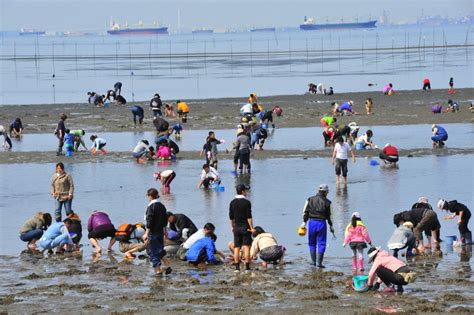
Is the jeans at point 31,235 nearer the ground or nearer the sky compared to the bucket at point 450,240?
nearer the sky

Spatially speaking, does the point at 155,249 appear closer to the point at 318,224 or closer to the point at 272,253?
the point at 272,253

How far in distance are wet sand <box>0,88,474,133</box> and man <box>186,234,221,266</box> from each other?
28211mm

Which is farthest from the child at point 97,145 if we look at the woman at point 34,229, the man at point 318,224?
the man at point 318,224

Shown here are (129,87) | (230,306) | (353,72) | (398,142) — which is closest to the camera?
(230,306)

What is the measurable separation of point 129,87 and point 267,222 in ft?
206

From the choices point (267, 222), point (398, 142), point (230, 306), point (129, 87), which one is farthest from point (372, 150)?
point (129, 87)

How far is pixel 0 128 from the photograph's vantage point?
42312 millimetres

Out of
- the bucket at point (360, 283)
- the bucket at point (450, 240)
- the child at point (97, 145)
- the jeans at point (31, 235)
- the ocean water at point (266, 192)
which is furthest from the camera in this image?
the child at point (97, 145)

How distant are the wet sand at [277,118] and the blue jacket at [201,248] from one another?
28.2 m

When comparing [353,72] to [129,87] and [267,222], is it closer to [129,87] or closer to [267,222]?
[129,87]

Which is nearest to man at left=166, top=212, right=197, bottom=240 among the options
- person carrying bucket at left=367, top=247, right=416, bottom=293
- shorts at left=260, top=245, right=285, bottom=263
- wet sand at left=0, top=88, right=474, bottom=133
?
shorts at left=260, top=245, right=285, bottom=263

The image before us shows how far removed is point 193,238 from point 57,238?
8.97 ft

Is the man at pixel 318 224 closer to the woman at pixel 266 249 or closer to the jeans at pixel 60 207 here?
the woman at pixel 266 249

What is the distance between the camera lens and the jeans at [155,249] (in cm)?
1772
